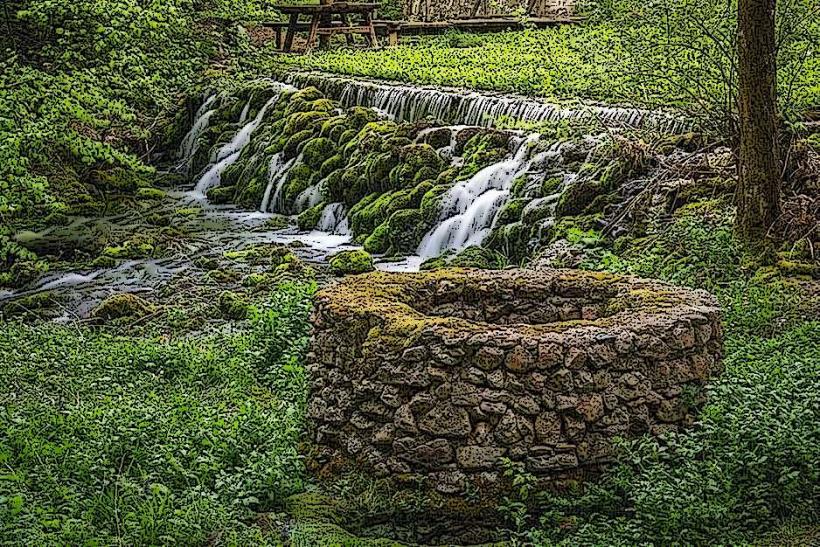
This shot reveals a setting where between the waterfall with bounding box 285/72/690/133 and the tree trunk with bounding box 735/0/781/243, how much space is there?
2630mm

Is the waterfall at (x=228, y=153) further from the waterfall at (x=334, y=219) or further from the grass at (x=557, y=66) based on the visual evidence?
the waterfall at (x=334, y=219)

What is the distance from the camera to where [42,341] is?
941 cm

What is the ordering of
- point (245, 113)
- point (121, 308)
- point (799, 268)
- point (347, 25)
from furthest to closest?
point (347, 25)
point (245, 113)
point (121, 308)
point (799, 268)

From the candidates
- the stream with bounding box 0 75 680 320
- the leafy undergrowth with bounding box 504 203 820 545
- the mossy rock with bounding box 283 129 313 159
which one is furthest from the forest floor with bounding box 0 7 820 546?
the mossy rock with bounding box 283 129 313 159

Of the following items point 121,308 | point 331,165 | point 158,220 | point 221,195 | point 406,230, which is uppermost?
point 331,165

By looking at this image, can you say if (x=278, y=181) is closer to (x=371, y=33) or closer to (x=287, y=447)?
(x=371, y=33)

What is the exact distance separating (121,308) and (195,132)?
9435 millimetres

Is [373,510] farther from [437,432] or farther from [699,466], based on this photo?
[699,466]

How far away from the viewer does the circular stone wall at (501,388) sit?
18.1ft

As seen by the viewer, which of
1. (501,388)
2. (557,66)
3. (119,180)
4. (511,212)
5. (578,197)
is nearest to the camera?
(501,388)

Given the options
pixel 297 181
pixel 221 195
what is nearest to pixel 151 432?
pixel 297 181

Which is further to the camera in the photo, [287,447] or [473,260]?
[473,260]

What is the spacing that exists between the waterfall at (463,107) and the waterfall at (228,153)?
1.04 m

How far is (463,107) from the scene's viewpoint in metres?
15.1
